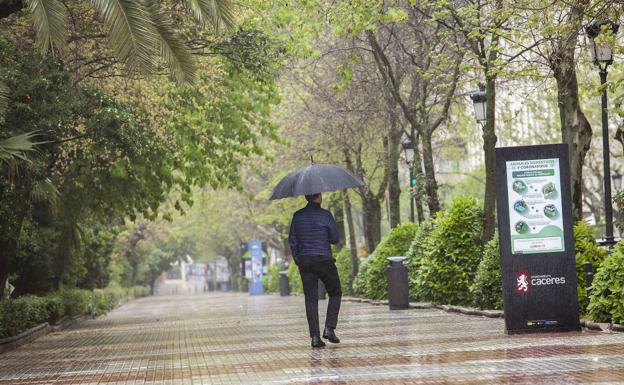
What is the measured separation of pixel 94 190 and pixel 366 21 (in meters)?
8.24

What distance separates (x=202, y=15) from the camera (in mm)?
15156

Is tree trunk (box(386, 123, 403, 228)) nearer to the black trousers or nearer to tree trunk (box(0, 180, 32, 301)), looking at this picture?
tree trunk (box(0, 180, 32, 301))

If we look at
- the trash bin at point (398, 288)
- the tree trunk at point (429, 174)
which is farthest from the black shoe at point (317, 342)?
the tree trunk at point (429, 174)

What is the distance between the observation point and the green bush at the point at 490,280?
19.7 meters

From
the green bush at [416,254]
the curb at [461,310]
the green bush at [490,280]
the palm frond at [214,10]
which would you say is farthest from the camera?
the green bush at [416,254]

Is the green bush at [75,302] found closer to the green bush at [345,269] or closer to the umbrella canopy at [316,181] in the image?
the green bush at [345,269]

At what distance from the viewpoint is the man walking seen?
1380 centimetres

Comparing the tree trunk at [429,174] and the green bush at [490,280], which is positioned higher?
the tree trunk at [429,174]

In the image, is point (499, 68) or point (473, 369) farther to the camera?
point (499, 68)

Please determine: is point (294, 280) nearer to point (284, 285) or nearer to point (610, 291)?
point (284, 285)

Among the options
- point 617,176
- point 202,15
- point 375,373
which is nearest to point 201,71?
point 202,15

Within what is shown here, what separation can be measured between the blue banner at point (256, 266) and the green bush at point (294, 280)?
330 inches

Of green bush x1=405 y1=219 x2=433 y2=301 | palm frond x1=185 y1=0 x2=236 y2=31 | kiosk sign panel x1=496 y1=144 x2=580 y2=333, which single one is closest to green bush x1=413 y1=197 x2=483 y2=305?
green bush x1=405 y1=219 x2=433 y2=301

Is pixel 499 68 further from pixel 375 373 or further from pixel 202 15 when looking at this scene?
pixel 375 373
